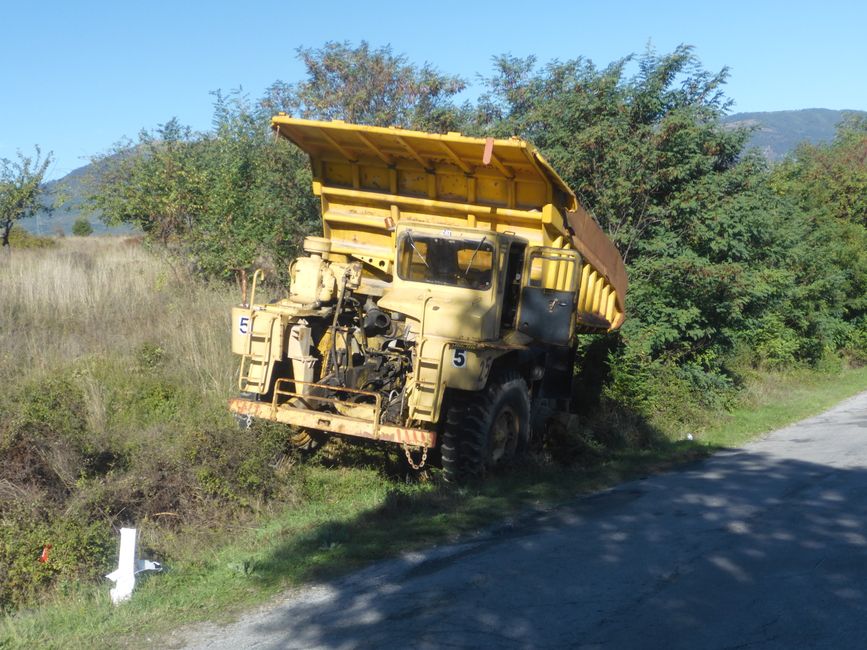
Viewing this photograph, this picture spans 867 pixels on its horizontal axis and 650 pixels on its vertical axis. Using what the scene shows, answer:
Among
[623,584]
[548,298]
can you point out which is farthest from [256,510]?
[548,298]

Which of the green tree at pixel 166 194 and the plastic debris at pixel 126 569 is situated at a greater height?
the green tree at pixel 166 194

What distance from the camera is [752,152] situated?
1664cm

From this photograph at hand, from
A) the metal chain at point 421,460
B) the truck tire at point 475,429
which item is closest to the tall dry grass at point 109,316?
the metal chain at point 421,460

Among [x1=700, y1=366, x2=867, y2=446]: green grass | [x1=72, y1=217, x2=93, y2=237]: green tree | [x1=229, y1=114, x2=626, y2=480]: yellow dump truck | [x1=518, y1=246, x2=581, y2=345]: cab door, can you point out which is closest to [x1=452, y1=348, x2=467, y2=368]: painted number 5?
[x1=229, y1=114, x2=626, y2=480]: yellow dump truck

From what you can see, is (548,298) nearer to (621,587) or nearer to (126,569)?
(621,587)

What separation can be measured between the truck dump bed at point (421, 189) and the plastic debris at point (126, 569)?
4979mm

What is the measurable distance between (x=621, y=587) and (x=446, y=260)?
4685 mm

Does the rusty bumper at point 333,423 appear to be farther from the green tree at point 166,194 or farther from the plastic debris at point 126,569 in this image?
the green tree at point 166,194

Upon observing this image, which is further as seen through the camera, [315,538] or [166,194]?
[166,194]

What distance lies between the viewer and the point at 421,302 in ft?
33.1

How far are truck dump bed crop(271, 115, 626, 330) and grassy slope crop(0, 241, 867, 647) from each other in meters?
2.41

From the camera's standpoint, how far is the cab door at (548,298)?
10.4 meters

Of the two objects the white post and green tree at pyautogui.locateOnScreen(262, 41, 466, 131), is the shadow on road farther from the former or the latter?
green tree at pyautogui.locateOnScreen(262, 41, 466, 131)

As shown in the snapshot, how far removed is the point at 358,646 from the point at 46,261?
1245 cm
